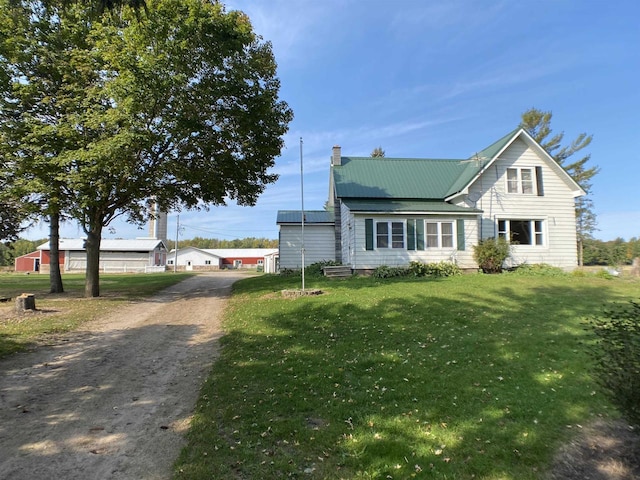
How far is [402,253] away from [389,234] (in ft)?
3.99

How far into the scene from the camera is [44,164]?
12852 millimetres

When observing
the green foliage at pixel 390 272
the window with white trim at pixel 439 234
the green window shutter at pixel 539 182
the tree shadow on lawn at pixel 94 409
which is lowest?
the tree shadow on lawn at pixel 94 409

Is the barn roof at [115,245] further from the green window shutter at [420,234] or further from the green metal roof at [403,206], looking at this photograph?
the green window shutter at [420,234]

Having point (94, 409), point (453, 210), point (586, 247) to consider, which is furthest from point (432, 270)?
point (586, 247)

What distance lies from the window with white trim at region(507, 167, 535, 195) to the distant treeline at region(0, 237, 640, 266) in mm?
6474

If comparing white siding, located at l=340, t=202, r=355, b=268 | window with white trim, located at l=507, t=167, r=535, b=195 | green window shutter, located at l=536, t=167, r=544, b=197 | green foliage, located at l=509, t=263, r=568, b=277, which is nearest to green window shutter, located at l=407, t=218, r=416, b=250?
white siding, located at l=340, t=202, r=355, b=268

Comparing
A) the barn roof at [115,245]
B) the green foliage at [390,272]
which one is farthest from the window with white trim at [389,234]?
the barn roof at [115,245]

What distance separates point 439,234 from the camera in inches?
811

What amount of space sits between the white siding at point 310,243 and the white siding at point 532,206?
906cm

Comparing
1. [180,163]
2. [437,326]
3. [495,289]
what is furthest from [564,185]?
[180,163]

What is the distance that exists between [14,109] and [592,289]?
883 inches

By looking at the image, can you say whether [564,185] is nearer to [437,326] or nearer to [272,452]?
[437,326]

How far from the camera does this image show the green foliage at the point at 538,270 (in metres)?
19.6

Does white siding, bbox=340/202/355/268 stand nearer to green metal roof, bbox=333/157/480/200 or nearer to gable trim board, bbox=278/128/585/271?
gable trim board, bbox=278/128/585/271
